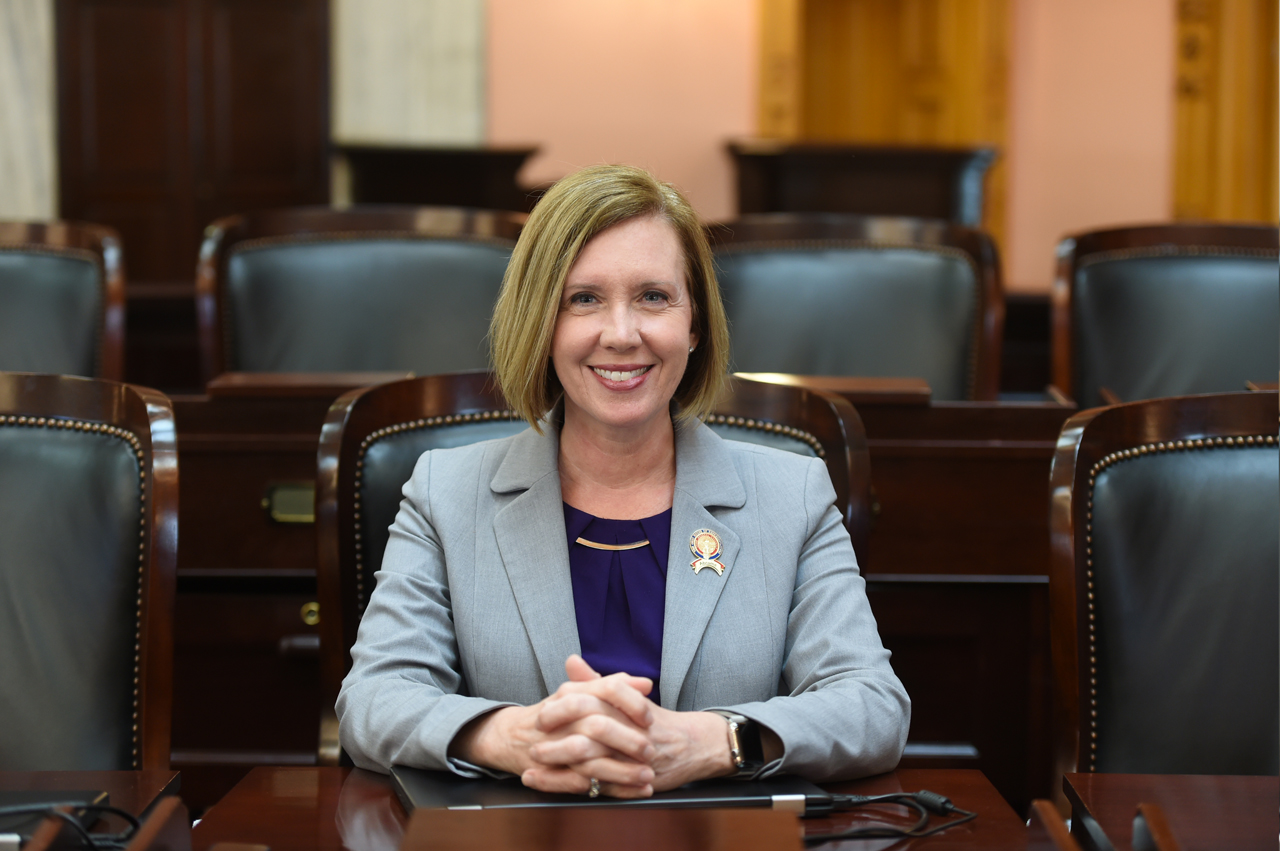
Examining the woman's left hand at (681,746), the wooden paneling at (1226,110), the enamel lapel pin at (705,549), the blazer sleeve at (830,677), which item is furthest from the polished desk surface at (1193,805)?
the wooden paneling at (1226,110)

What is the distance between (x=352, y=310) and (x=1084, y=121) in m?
6.01

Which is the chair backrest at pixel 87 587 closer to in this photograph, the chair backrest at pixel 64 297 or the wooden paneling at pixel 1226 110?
the chair backrest at pixel 64 297

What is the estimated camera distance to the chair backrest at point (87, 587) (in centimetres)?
139

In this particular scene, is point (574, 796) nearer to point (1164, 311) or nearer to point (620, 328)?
point (620, 328)

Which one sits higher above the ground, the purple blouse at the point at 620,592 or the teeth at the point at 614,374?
the teeth at the point at 614,374

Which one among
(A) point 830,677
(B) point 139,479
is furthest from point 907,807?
(B) point 139,479

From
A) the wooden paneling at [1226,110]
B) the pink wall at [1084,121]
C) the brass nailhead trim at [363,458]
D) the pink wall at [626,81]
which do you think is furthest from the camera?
the pink wall at [1084,121]

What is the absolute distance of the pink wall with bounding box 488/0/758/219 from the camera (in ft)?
Answer: 21.9

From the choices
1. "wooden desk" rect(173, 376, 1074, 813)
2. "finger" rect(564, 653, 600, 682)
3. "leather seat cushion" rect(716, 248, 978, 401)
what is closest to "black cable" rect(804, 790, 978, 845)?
"finger" rect(564, 653, 600, 682)

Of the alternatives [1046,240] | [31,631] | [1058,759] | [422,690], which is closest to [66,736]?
[31,631]

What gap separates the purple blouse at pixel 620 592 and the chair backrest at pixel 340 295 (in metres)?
1.15

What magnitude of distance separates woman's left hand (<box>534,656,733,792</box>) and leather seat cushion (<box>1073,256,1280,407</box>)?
163 centimetres

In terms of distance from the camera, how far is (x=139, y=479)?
4.66 feet

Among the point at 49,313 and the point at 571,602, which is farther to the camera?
the point at 49,313
